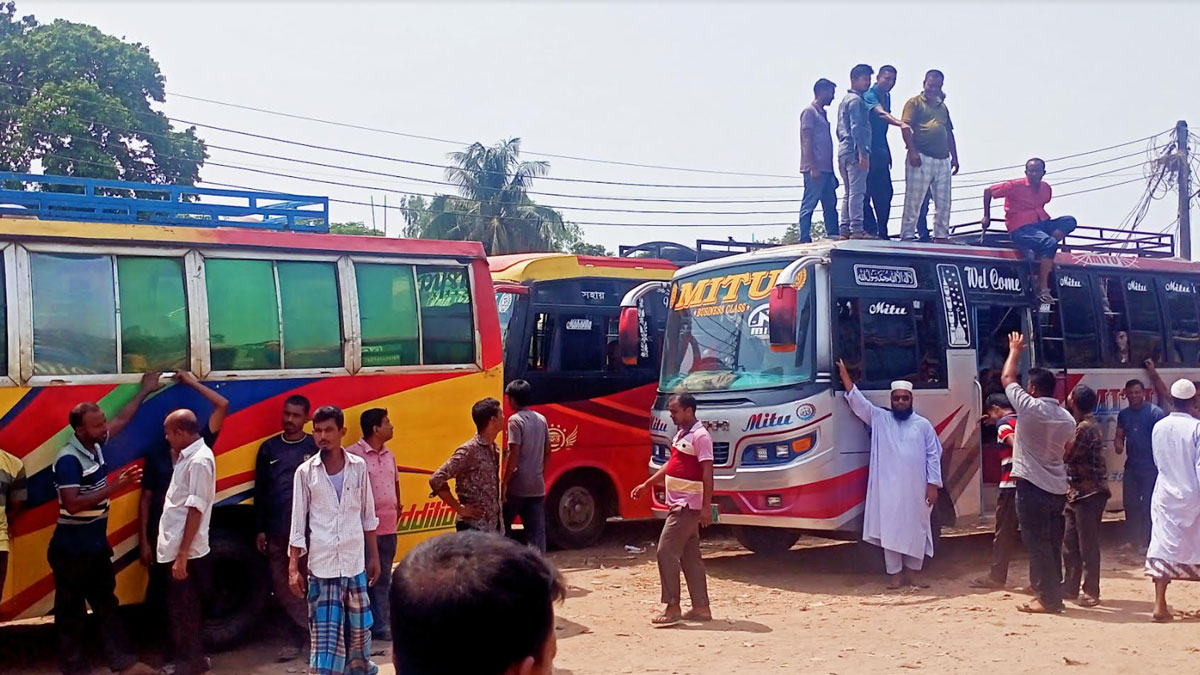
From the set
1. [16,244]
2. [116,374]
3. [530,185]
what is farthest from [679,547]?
[530,185]

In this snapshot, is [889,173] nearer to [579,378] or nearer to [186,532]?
[579,378]

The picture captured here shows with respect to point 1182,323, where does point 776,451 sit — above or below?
below

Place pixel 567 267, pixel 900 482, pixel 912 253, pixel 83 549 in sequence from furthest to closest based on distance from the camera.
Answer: pixel 567 267 < pixel 912 253 < pixel 900 482 < pixel 83 549

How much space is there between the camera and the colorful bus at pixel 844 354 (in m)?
9.59

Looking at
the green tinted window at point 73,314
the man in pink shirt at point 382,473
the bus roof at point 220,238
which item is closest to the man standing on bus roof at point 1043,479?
the bus roof at point 220,238

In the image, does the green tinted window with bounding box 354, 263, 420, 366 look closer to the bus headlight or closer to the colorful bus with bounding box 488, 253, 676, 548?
the bus headlight

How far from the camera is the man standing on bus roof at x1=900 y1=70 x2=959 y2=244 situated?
1176cm

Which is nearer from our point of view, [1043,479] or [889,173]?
[1043,479]

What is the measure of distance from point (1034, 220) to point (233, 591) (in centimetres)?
865

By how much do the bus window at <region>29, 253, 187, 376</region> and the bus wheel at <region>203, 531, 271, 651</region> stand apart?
123 centimetres

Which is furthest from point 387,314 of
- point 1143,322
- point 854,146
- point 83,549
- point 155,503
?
point 1143,322

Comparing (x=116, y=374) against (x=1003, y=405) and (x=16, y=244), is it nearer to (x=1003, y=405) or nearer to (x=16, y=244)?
(x=16, y=244)

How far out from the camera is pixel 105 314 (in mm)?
6914

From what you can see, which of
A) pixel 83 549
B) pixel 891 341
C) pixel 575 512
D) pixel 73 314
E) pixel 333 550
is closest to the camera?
pixel 333 550
